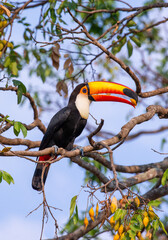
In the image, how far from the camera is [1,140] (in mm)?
4422

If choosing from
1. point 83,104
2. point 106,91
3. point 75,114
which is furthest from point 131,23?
point 75,114

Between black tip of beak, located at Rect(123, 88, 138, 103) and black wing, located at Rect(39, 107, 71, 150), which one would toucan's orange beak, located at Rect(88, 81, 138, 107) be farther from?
black wing, located at Rect(39, 107, 71, 150)

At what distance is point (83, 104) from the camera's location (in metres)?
5.40

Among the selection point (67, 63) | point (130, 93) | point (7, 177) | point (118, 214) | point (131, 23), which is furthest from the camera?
point (131, 23)

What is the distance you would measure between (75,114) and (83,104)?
0.86 feet

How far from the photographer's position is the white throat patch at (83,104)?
531 cm

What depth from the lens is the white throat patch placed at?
17.4ft

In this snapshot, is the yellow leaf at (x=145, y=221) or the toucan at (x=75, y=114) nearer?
the yellow leaf at (x=145, y=221)

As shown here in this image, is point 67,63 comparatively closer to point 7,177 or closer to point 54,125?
point 54,125

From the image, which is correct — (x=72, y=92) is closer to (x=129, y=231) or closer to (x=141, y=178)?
(x=141, y=178)

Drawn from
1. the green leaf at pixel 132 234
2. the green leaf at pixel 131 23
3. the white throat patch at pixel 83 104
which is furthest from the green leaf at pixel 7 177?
the green leaf at pixel 131 23

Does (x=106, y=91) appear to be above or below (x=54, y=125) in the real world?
above

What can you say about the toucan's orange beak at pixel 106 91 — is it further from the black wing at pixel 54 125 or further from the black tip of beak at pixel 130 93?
the black wing at pixel 54 125

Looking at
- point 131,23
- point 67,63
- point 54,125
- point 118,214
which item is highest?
point 131,23
